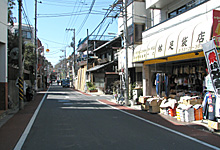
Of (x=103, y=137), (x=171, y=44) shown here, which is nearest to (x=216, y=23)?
(x=171, y=44)

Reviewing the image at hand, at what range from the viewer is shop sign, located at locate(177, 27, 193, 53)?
1025cm

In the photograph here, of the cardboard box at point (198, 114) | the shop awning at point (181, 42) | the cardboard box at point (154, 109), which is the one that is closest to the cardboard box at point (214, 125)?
the cardboard box at point (198, 114)

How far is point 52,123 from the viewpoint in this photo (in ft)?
29.8

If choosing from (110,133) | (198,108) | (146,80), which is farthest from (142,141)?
(146,80)

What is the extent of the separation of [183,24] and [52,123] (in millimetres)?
9250

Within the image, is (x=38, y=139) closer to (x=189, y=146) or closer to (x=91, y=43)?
(x=189, y=146)

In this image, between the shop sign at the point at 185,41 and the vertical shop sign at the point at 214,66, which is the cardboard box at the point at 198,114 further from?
the shop sign at the point at 185,41

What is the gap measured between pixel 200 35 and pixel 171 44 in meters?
2.33

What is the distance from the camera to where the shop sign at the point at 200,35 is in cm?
906

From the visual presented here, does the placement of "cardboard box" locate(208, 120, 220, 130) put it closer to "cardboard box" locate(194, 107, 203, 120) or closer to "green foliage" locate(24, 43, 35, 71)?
"cardboard box" locate(194, 107, 203, 120)

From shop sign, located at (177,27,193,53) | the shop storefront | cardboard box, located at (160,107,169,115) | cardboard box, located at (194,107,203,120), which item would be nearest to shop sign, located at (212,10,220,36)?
the shop storefront

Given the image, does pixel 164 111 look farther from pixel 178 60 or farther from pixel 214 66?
pixel 214 66

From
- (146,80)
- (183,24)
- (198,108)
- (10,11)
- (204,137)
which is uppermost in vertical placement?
(10,11)

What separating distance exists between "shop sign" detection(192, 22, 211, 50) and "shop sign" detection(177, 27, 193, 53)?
0.33m
